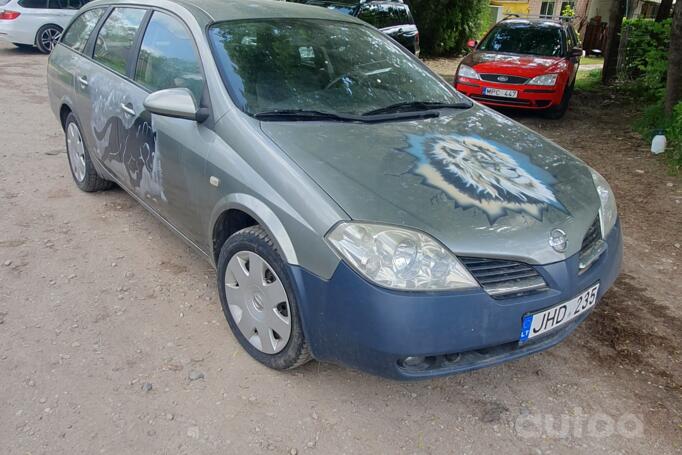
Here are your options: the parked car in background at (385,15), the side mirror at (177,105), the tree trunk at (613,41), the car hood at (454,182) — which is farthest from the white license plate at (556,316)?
the tree trunk at (613,41)

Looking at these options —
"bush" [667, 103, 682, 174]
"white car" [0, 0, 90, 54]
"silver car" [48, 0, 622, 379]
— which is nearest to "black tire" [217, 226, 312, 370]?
"silver car" [48, 0, 622, 379]

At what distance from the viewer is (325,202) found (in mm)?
2160

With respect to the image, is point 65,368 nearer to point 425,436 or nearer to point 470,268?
point 425,436

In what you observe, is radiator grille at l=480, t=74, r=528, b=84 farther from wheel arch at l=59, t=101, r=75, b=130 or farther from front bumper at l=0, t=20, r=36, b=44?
front bumper at l=0, t=20, r=36, b=44

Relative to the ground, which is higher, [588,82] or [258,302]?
[258,302]

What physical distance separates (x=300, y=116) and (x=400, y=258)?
102 cm

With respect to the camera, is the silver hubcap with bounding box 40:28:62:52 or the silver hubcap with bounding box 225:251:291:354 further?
the silver hubcap with bounding box 40:28:62:52

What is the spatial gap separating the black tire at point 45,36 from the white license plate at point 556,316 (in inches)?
521

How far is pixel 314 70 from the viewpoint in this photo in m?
3.07

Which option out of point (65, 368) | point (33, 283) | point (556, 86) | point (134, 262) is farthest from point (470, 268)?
point (556, 86)

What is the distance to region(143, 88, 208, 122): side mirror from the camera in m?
2.70

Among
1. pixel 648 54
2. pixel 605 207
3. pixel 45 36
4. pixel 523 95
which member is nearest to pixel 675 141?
pixel 523 95

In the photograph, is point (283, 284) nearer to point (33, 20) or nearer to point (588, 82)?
point (588, 82)

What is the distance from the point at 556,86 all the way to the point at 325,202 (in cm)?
672
